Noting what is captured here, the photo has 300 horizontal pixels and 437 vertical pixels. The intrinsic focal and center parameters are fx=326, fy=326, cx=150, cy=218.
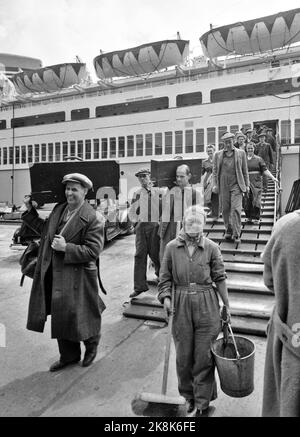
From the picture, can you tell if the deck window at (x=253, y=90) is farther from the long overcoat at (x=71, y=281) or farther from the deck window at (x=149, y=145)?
the long overcoat at (x=71, y=281)

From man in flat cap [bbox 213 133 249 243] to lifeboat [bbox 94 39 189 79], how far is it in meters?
29.9

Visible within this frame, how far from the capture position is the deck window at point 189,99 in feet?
98.4

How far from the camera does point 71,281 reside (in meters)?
3.29

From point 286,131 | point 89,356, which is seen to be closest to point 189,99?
point 286,131

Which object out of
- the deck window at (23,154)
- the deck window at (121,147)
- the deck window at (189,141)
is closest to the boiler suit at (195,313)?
the deck window at (189,141)

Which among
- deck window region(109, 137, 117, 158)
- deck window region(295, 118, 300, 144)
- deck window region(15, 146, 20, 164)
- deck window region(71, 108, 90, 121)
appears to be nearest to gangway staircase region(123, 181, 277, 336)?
deck window region(295, 118, 300, 144)

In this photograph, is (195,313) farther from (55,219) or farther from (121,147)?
(121,147)

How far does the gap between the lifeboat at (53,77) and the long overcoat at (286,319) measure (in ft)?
134

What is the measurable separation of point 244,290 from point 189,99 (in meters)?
28.3

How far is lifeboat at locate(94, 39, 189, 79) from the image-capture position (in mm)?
32219

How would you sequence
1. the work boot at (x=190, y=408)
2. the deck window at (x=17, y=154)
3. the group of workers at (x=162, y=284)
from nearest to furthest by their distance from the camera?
the work boot at (x=190, y=408)
the group of workers at (x=162, y=284)
the deck window at (x=17, y=154)

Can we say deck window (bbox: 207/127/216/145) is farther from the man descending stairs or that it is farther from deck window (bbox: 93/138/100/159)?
the man descending stairs

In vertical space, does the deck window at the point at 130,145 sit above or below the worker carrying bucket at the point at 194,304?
above
